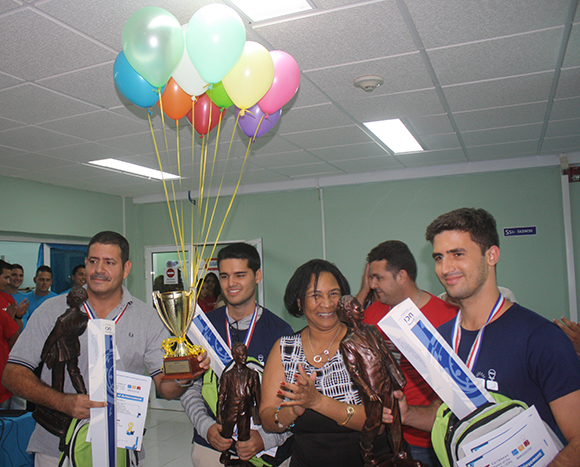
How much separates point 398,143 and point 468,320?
304cm

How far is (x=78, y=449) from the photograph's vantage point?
5.42 feet

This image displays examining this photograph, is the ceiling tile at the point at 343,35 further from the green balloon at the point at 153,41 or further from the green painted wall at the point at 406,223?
the green painted wall at the point at 406,223

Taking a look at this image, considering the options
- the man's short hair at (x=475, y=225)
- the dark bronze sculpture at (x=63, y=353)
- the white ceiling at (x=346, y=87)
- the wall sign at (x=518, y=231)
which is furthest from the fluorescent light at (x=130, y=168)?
the wall sign at (x=518, y=231)

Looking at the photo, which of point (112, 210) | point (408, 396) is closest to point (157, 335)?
point (408, 396)

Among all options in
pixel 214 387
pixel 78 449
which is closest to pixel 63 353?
pixel 78 449

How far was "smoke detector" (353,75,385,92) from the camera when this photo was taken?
2.75 m

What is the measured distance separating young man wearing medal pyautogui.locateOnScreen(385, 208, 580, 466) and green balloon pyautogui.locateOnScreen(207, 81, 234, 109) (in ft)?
3.99

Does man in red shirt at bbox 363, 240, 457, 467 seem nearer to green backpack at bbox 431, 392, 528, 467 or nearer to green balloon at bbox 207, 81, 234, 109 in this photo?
green backpack at bbox 431, 392, 528, 467

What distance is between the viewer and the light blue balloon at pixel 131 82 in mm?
2068

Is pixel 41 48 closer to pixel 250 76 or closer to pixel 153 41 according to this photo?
pixel 153 41

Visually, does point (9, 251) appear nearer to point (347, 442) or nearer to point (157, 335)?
point (157, 335)

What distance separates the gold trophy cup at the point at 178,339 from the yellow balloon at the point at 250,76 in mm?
940

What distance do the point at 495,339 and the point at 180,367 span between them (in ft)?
3.47

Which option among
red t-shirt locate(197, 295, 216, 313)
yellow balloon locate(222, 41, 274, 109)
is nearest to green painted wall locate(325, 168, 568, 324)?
red t-shirt locate(197, 295, 216, 313)
